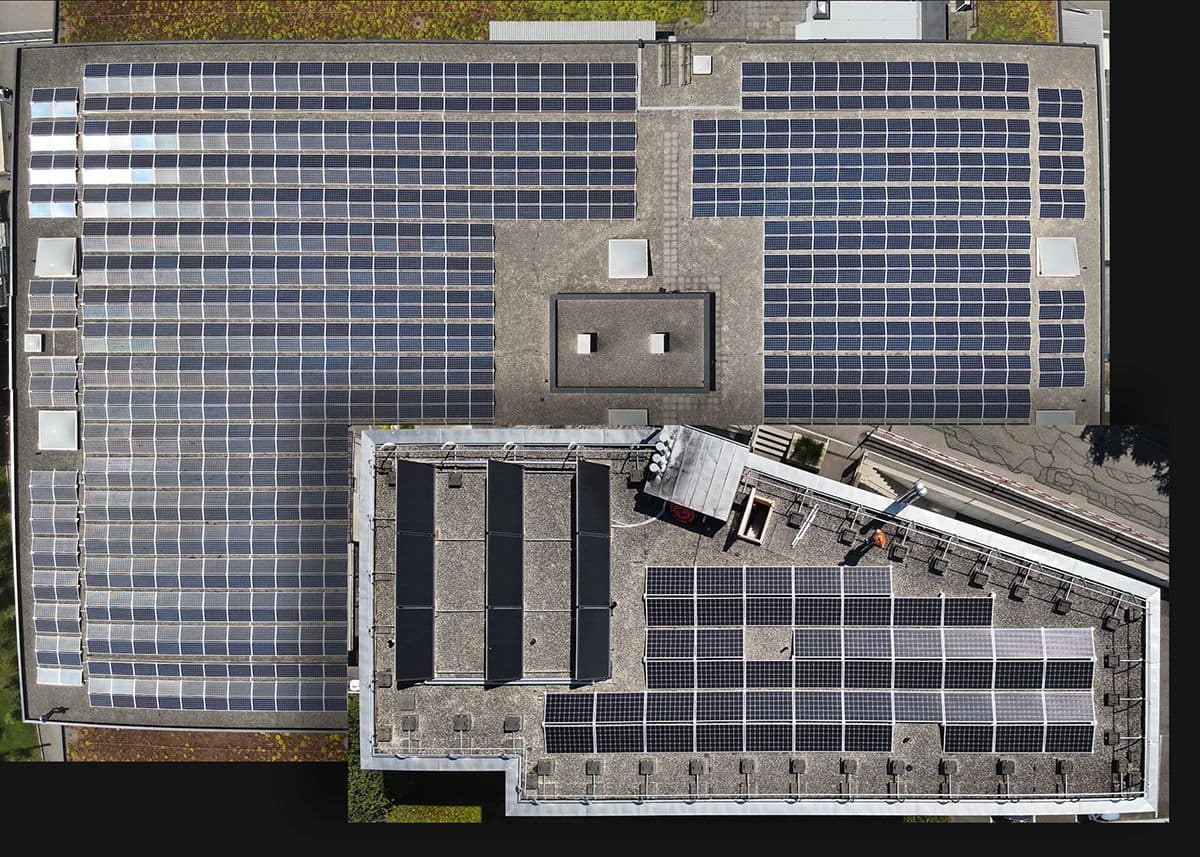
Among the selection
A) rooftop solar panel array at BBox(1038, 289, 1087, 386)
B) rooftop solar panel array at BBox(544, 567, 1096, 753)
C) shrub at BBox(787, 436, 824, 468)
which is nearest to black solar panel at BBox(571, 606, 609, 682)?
rooftop solar panel array at BBox(544, 567, 1096, 753)

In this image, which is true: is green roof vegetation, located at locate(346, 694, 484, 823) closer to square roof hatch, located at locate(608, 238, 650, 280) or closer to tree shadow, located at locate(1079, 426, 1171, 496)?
square roof hatch, located at locate(608, 238, 650, 280)

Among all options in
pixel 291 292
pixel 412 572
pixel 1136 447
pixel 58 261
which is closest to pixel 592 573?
pixel 412 572

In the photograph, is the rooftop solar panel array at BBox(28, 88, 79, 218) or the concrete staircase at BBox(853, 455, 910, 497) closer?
the concrete staircase at BBox(853, 455, 910, 497)

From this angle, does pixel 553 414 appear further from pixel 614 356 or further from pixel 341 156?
pixel 341 156

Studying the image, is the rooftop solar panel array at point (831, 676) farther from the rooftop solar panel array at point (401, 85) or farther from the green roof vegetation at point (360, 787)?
the rooftop solar panel array at point (401, 85)

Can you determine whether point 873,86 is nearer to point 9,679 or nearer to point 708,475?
point 708,475

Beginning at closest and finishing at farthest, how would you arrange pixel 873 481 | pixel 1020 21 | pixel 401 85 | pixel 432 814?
pixel 873 481 < pixel 401 85 < pixel 432 814 < pixel 1020 21
